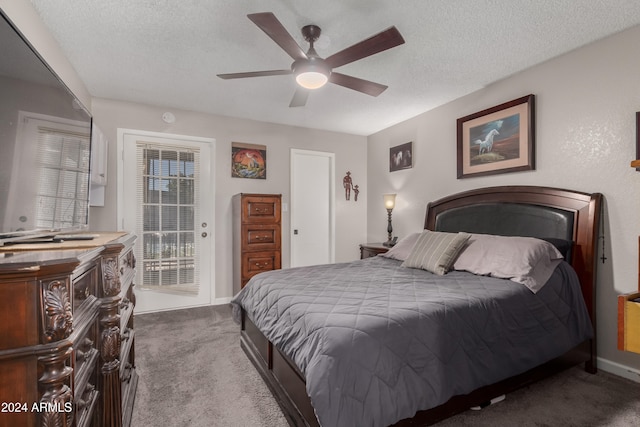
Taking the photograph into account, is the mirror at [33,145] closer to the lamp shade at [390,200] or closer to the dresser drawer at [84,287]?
the dresser drawer at [84,287]

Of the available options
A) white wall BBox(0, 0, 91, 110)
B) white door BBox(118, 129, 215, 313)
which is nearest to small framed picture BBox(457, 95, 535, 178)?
white door BBox(118, 129, 215, 313)

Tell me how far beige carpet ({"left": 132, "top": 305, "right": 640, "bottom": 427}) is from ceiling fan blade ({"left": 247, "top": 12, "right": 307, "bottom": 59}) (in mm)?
2226

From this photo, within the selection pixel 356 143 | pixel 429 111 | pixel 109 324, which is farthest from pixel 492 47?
pixel 109 324

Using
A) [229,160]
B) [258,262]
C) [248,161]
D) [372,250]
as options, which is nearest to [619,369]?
[372,250]

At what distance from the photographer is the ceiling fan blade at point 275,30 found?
165 cm

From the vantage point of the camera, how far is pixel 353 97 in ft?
11.6

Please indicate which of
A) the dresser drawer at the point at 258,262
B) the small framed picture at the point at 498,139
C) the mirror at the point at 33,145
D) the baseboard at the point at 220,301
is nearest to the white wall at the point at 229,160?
the baseboard at the point at 220,301

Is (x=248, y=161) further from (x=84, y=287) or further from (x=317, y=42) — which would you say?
(x=84, y=287)

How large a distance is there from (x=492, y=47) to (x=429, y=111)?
145 centimetres

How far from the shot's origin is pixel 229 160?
418 centimetres

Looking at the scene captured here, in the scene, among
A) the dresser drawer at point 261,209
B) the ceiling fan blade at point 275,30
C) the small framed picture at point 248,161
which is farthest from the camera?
the small framed picture at point 248,161

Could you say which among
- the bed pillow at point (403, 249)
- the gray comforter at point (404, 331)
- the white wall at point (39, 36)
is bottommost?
the gray comforter at point (404, 331)

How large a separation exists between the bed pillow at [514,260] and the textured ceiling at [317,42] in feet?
5.12

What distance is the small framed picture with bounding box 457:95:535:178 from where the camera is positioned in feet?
9.23
